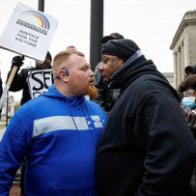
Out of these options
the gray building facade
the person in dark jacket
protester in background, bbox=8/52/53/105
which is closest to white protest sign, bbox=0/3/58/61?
protester in background, bbox=8/52/53/105

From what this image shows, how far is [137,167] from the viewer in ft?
7.93

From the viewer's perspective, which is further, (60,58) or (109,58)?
(60,58)

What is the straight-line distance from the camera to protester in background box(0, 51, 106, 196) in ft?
8.86

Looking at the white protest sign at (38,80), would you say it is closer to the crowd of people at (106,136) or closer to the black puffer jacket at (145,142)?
the crowd of people at (106,136)

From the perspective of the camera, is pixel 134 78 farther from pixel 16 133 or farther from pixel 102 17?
pixel 102 17

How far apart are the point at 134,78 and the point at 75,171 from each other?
68cm

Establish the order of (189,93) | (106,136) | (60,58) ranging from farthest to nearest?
(189,93) → (60,58) → (106,136)

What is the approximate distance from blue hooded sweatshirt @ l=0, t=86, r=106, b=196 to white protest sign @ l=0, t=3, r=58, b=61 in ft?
6.89

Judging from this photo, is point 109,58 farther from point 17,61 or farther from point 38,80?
point 38,80

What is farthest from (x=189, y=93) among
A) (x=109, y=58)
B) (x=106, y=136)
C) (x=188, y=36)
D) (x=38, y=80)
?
(x=188, y=36)

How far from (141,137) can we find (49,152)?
0.66m

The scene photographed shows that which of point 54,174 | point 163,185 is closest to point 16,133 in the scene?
point 54,174

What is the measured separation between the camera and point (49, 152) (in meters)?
2.72

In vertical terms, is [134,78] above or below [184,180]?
above
